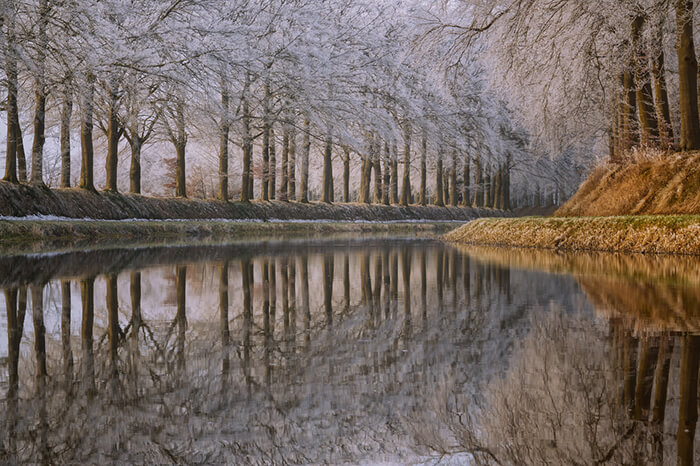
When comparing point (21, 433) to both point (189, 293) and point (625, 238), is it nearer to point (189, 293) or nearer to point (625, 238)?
point (189, 293)

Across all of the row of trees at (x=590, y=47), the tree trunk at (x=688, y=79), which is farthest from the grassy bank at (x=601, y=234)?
the row of trees at (x=590, y=47)

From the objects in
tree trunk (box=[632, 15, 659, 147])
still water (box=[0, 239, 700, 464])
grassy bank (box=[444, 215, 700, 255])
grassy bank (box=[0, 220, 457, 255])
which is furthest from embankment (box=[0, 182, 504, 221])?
tree trunk (box=[632, 15, 659, 147])

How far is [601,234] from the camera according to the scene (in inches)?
583

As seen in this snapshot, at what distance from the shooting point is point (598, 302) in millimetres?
6629

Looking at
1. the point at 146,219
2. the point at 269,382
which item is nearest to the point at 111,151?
the point at 146,219

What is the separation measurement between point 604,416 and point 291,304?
4.16 m

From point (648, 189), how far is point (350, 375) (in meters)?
15.1

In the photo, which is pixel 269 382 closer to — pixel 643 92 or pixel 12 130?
pixel 643 92

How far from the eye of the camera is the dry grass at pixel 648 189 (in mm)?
14492

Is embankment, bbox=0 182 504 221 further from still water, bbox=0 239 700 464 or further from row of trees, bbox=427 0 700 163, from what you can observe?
still water, bbox=0 239 700 464

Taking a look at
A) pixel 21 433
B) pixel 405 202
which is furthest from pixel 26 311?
pixel 405 202

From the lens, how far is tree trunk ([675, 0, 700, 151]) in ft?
50.6

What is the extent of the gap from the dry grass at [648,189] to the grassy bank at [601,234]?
1.07 m

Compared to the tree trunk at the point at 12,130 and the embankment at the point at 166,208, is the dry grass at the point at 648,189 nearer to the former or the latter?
the embankment at the point at 166,208
